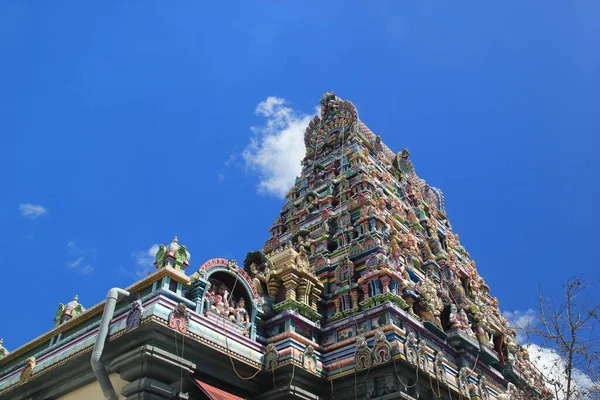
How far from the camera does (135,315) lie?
14852 millimetres

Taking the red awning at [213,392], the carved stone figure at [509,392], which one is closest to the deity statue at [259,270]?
the red awning at [213,392]

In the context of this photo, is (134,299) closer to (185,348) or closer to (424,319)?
(185,348)

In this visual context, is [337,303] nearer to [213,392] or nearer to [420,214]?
[213,392]

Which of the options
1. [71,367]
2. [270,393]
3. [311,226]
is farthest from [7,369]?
[311,226]

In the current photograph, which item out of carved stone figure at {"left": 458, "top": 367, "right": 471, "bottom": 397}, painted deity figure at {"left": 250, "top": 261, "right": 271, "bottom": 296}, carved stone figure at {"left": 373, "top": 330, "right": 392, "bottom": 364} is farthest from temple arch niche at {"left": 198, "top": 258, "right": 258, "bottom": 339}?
carved stone figure at {"left": 458, "top": 367, "right": 471, "bottom": 397}

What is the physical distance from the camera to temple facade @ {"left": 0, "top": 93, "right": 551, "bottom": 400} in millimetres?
15109

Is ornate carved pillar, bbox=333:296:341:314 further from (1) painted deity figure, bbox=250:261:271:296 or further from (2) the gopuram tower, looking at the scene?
(1) painted deity figure, bbox=250:261:271:296

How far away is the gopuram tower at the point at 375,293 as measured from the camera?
57.9ft

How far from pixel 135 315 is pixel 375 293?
8.59 metres

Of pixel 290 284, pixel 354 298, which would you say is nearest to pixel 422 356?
pixel 354 298

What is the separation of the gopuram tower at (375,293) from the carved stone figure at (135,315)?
14.9 feet

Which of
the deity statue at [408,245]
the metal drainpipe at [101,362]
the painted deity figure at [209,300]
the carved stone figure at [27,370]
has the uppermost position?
the deity statue at [408,245]

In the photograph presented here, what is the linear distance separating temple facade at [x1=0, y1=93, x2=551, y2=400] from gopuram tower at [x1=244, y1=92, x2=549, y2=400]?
59 mm

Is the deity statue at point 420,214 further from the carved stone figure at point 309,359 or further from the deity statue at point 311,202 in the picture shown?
the carved stone figure at point 309,359
